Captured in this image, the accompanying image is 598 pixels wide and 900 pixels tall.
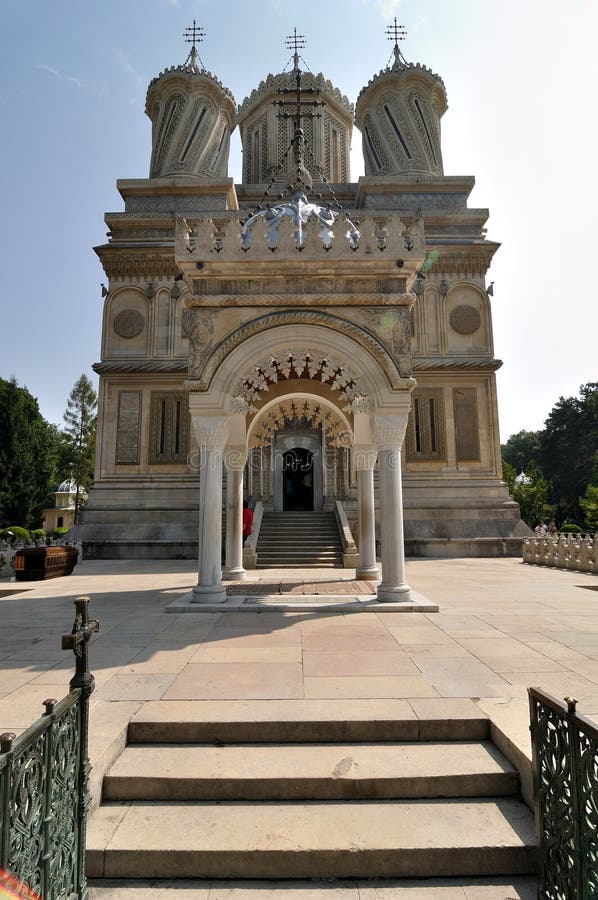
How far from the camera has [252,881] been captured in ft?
8.44

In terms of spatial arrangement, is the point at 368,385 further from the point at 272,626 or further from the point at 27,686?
the point at 27,686

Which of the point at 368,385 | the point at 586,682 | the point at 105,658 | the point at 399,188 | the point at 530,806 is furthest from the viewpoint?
the point at 399,188

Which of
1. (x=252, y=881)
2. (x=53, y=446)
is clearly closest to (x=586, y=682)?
(x=252, y=881)

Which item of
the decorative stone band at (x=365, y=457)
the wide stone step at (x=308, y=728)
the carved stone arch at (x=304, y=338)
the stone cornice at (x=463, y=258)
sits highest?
the stone cornice at (x=463, y=258)

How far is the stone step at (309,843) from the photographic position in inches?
101

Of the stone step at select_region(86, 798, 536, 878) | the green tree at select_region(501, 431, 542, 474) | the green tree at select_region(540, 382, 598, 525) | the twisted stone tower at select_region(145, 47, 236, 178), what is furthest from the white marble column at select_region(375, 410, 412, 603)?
the green tree at select_region(501, 431, 542, 474)

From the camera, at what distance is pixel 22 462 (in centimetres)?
3356

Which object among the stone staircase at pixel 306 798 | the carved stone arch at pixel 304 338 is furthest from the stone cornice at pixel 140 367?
the stone staircase at pixel 306 798

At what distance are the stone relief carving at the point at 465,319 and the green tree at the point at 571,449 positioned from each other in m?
25.6

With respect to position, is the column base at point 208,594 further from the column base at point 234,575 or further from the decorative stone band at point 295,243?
the decorative stone band at point 295,243

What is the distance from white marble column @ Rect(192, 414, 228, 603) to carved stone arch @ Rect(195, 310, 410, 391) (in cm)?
67

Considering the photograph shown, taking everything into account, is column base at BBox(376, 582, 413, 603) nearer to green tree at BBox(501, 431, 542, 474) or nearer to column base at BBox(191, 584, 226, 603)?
column base at BBox(191, 584, 226, 603)

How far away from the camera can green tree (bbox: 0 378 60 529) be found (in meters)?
32.7

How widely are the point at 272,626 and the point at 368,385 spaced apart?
12.9 feet
